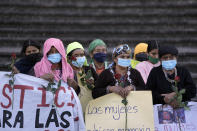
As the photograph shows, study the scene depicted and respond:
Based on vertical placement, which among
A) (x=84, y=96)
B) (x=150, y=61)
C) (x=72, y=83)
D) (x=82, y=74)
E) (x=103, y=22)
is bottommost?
(x=84, y=96)

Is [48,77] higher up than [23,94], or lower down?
higher up

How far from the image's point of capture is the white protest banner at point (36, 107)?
162 inches

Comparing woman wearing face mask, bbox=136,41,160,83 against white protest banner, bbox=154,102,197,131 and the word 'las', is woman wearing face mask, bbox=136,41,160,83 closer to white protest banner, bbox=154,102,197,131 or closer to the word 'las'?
white protest banner, bbox=154,102,197,131

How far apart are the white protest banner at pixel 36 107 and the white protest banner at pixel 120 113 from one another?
16 centimetres

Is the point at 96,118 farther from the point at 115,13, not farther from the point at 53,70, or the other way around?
the point at 115,13

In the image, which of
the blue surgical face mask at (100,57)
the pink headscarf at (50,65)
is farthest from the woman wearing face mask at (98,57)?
the pink headscarf at (50,65)

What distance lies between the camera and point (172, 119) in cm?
435

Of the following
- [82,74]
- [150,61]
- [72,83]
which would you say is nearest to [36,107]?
[72,83]

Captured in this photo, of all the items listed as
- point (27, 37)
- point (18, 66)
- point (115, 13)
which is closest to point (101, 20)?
point (115, 13)

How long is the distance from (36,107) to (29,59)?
775 millimetres

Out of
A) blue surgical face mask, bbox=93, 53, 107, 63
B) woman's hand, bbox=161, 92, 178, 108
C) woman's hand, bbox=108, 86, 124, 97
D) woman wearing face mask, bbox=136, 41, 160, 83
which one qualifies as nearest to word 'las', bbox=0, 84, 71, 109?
woman's hand, bbox=108, 86, 124, 97

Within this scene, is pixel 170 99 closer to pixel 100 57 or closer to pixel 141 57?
pixel 100 57

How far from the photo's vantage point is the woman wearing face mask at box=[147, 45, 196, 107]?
4367mm

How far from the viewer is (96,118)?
14.0 feet
